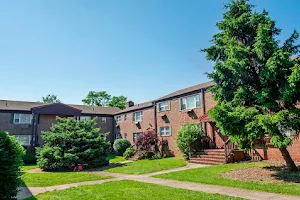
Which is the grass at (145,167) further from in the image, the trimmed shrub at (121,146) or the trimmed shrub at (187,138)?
the trimmed shrub at (121,146)

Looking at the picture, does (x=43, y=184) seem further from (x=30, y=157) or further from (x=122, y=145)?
(x=122, y=145)

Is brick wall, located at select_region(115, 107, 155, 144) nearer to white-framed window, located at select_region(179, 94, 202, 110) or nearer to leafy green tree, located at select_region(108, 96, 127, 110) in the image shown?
white-framed window, located at select_region(179, 94, 202, 110)

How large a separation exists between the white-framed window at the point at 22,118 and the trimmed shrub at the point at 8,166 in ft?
70.8

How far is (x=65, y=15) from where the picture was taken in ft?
41.4

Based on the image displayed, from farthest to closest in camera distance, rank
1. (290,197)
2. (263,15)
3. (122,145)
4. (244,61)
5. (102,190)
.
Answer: (122,145) → (263,15) → (244,61) → (102,190) → (290,197)

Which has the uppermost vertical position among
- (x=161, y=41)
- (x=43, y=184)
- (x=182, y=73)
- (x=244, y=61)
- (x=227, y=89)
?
(x=161, y=41)

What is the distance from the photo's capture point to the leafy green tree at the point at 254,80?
9.47 meters

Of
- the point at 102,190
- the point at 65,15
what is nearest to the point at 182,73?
the point at 65,15

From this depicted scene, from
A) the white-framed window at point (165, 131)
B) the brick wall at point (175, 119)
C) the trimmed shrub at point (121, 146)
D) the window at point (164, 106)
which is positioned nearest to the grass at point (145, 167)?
the brick wall at point (175, 119)

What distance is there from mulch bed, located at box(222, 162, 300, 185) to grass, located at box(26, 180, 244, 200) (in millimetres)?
3306

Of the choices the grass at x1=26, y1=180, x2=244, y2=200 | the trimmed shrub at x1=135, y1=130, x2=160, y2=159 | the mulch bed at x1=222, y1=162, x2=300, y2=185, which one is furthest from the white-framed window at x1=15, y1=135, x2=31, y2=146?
the mulch bed at x1=222, y1=162, x2=300, y2=185

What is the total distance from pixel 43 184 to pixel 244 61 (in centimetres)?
1136

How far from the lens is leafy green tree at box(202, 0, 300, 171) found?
31.1 ft

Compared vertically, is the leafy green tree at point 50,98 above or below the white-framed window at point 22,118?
above
